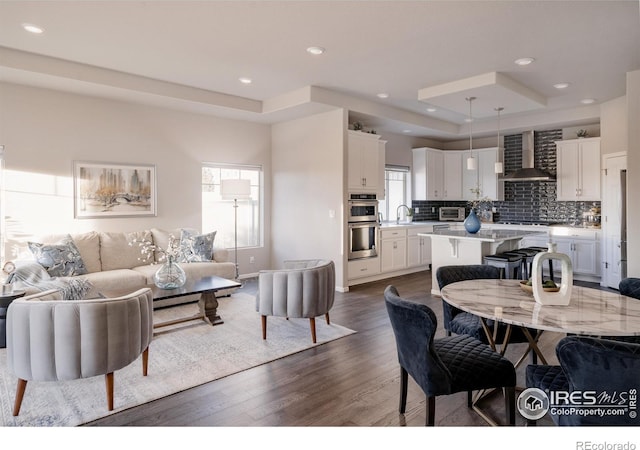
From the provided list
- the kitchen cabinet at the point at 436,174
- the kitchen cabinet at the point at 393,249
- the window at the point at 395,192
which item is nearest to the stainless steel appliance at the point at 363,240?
the kitchen cabinet at the point at 393,249

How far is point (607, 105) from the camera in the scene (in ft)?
19.4

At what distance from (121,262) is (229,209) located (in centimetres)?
203

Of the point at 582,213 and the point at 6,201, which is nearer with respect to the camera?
the point at 6,201

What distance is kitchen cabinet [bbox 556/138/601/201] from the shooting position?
6.46 metres

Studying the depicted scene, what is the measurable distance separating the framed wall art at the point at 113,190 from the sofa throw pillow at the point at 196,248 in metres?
0.75

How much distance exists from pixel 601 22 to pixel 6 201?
6206mm

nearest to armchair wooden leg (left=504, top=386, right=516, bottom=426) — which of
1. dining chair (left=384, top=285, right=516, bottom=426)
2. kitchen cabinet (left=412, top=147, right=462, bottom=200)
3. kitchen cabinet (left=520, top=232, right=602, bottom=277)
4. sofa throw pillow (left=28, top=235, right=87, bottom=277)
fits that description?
dining chair (left=384, top=285, right=516, bottom=426)

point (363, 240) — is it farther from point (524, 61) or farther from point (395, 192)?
point (524, 61)

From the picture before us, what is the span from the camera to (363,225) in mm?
6082

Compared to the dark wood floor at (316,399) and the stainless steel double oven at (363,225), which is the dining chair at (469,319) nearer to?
the dark wood floor at (316,399)

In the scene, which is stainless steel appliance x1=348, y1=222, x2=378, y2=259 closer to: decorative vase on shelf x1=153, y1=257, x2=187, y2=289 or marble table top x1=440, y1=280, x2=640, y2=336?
decorative vase on shelf x1=153, y1=257, x2=187, y2=289

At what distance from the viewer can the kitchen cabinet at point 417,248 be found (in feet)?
23.1
